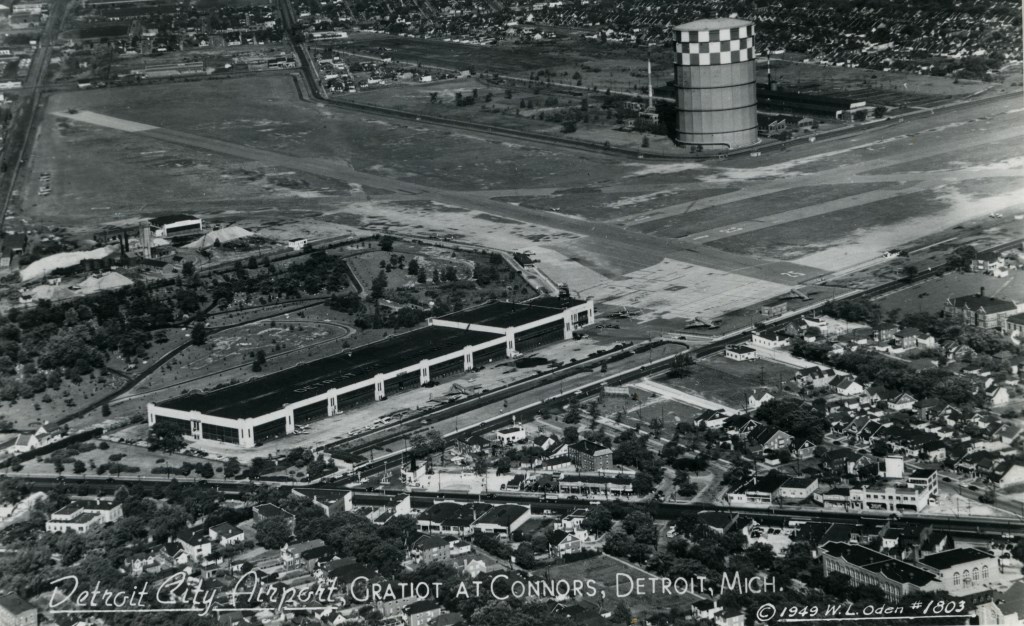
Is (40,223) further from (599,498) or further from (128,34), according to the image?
(128,34)

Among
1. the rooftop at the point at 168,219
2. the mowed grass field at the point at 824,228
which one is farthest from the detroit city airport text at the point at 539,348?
the rooftop at the point at 168,219

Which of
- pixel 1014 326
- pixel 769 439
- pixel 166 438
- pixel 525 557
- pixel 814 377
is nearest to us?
pixel 525 557

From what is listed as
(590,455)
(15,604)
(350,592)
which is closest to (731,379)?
(590,455)

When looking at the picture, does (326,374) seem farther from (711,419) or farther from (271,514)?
(711,419)

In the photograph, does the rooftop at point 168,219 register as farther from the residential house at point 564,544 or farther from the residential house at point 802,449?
the residential house at point 564,544

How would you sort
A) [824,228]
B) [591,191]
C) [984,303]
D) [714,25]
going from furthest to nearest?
[714,25], [591,191], [824,228], [984,303]

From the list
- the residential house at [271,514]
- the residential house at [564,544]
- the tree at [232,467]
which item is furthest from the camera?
the tree at [232,467]

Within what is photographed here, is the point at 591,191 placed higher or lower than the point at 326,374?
lower
